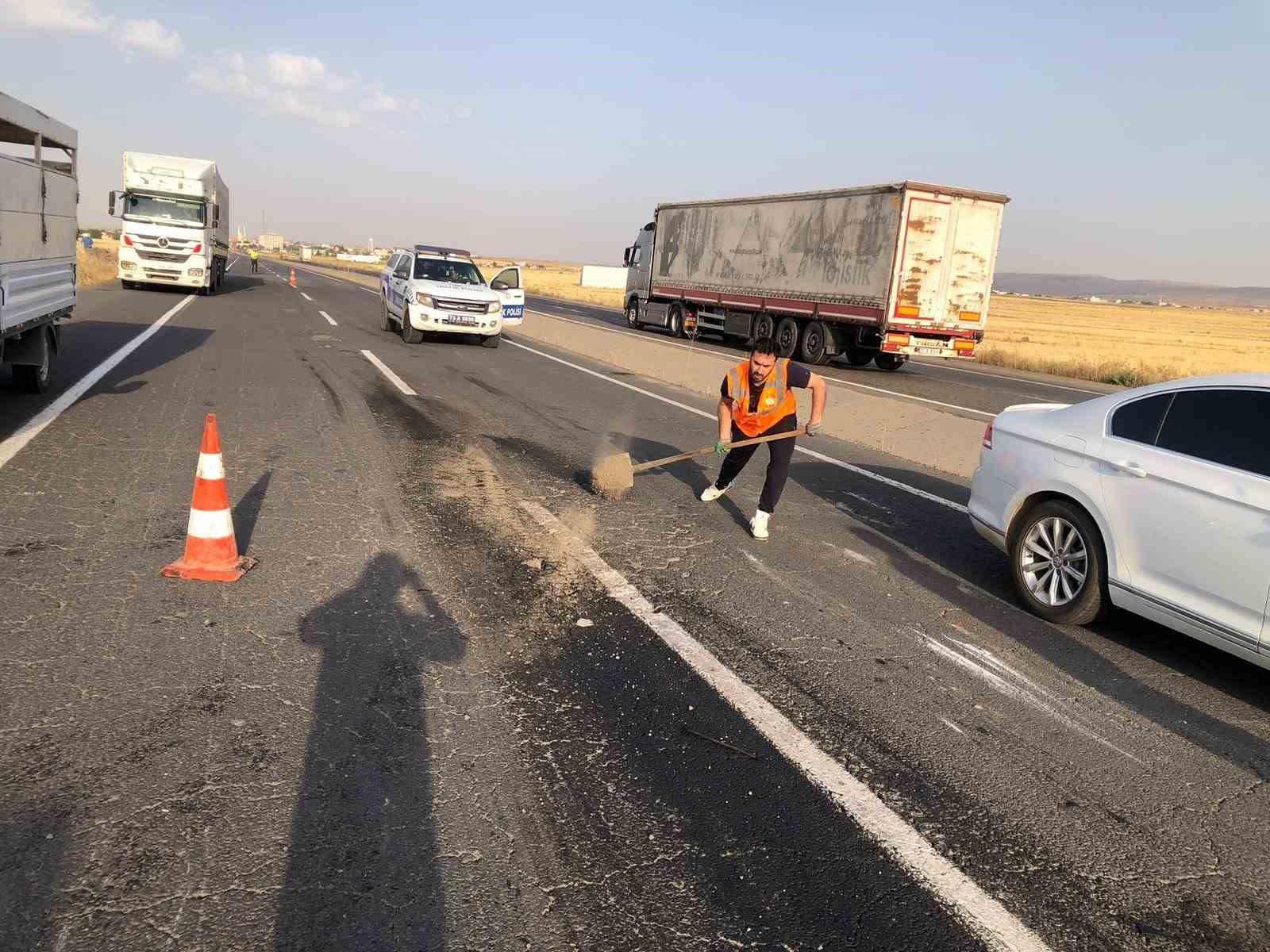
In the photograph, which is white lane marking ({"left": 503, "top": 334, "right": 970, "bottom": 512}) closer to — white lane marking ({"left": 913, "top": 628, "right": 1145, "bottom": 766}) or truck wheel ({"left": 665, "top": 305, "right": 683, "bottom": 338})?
white lane marking ({"left": 913, "top": 628, "right": 1145, "bottom": 766})

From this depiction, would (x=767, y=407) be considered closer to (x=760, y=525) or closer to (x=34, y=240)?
(x=760, y=525)

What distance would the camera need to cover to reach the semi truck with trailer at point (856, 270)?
19016mm

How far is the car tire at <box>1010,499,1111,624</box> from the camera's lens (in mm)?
4953

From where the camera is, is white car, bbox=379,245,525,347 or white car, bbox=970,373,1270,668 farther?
white car, bbox=379,245,525,347

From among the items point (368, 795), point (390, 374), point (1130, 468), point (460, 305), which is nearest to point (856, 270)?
point (460, 305)

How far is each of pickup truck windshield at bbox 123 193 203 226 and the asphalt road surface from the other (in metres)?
21.4

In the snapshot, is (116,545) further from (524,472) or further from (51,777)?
(524,472)

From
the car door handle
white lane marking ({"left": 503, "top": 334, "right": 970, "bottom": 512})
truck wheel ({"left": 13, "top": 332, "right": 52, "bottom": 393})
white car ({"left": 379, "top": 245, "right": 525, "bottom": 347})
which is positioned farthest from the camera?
white car ({"left": 379, "top": 245, "right": 525, "bottom": 347})

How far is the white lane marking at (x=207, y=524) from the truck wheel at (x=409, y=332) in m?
13.4

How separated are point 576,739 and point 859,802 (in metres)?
1.06

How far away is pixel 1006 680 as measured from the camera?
14.4 feet

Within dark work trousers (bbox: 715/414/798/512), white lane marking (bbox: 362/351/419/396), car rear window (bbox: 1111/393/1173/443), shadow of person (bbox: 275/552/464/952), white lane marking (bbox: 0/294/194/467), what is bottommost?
shadow of person (bbox: 275/552/464/952)

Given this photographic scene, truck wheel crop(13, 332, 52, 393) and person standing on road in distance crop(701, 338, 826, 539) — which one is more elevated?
person standing on road in distance crop(701, 338, 826, 539)

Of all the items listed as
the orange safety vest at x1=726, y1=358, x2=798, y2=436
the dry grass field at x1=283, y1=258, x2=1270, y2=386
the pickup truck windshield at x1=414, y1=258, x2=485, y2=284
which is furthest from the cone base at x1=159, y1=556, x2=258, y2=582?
the dry grass field at x1=283, y1=258, x2=1270, y2=386
